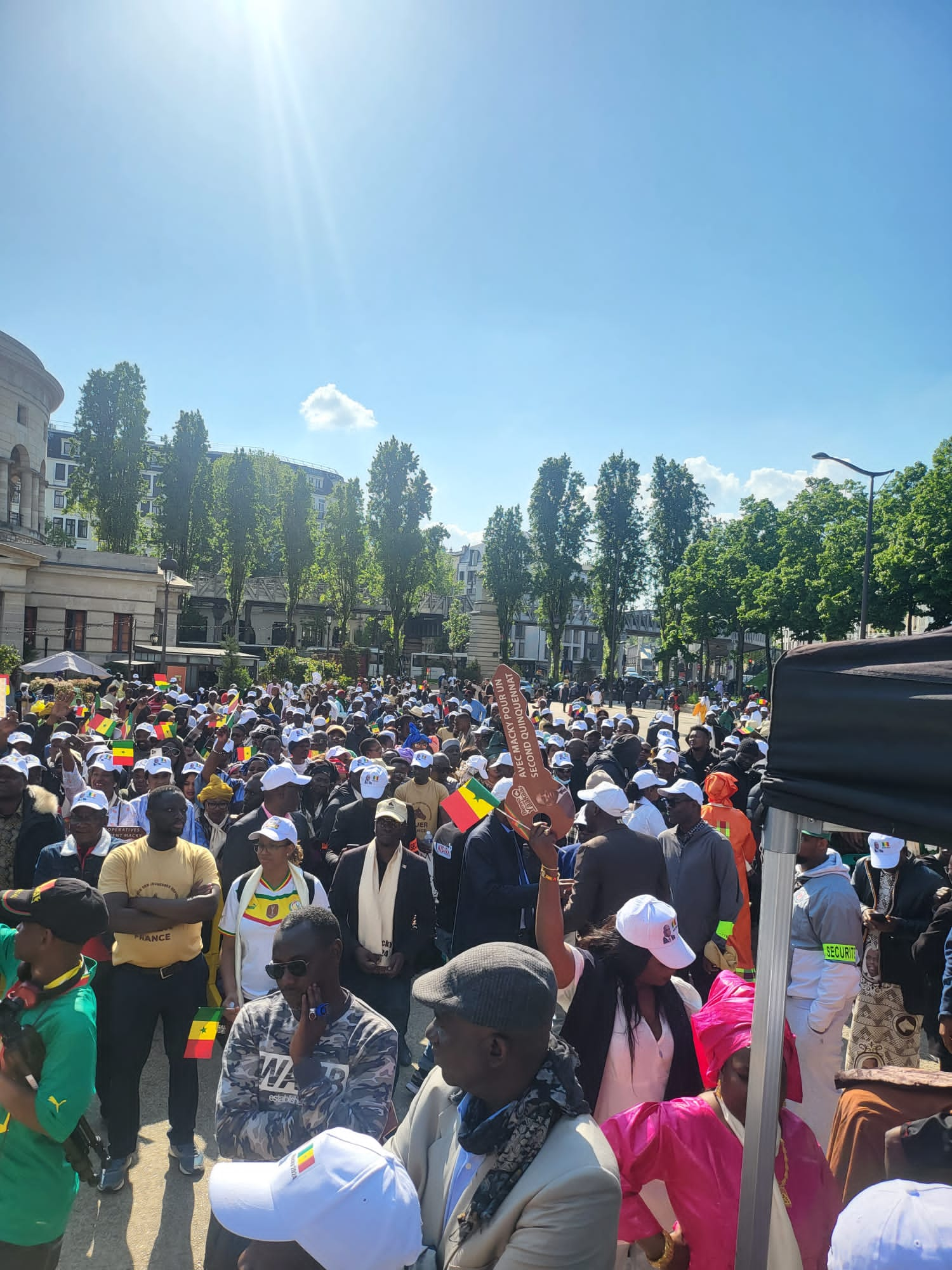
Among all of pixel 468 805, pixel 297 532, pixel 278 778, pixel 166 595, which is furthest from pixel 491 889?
pixel 297 532

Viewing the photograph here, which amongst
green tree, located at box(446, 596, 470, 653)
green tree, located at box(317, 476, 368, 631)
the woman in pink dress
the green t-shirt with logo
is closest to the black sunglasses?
the green t-shirt with logo

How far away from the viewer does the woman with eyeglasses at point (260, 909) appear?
4.47 metres

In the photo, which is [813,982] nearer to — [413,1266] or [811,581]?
[413,1266]

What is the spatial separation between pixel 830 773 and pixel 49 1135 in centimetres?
267

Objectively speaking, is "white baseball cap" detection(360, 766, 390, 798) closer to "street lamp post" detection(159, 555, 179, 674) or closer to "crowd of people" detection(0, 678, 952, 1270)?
"crowd of people" detection(0, 678, 952, 1270)

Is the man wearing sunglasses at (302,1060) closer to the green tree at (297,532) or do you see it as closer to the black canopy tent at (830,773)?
the black canopy tent at (830,773)

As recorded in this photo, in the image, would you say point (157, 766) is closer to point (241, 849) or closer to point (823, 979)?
point (241, 849)

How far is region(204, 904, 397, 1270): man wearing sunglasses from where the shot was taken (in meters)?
2.67

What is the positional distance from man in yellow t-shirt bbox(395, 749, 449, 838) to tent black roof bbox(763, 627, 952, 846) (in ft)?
19.4

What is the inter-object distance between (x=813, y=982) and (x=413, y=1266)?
307 cm

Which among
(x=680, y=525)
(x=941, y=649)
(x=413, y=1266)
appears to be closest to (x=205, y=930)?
(x=413, y=1266)

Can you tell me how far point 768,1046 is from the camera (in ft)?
7.27

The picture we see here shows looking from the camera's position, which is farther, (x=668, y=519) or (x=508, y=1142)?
(x=668, y=519)

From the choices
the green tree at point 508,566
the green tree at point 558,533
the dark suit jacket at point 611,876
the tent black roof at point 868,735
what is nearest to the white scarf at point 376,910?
the dark suit jacket at point 611,876
